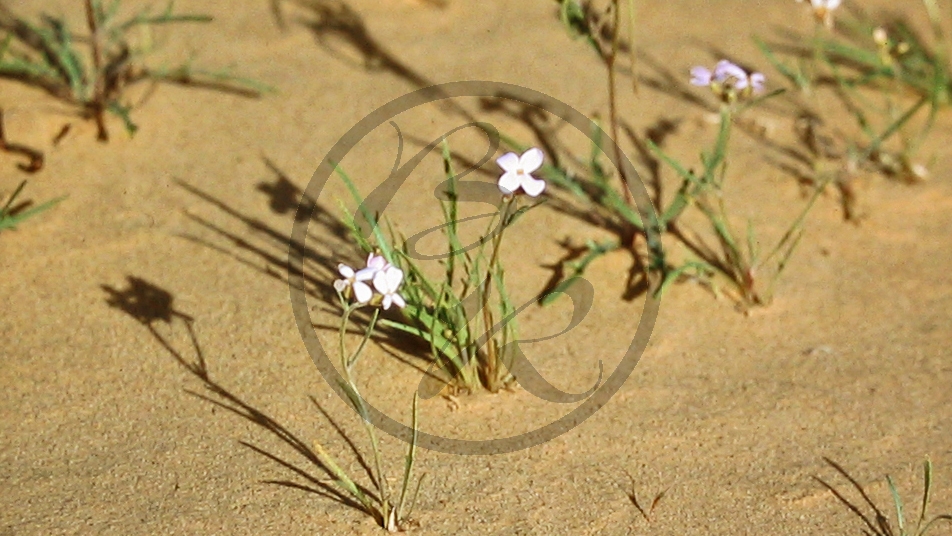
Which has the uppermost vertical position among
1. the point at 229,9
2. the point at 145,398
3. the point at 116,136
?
the point at 229,9

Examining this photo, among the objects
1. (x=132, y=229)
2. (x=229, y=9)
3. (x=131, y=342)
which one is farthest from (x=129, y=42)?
(x=131, y=342)

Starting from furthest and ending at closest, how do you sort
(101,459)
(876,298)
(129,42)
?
(129,42), (876,298), (101,459)

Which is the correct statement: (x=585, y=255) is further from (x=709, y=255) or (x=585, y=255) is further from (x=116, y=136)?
(x=116, y=136)

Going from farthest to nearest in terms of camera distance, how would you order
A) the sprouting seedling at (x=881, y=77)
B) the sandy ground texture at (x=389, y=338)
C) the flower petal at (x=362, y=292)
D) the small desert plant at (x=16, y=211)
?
the sprouting seedling at (x=881, y=77)
the small desert plant at (x=16, y=211)
the sandy ground texture at (x=389, y=338)
the flower petal at (x=362, y=292)

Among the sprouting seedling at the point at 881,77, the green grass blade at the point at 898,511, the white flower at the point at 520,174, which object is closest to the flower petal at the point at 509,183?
the white flower at the point at 520,174

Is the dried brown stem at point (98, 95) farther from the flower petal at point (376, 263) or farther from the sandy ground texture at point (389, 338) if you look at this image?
the flower petal at point (376, 263)

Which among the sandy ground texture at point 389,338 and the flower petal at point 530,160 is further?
the sandy ground texture at point 389,338

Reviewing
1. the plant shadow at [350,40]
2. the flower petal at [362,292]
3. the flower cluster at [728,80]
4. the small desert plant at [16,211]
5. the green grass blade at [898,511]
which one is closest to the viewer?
the flower petal at [362,292]

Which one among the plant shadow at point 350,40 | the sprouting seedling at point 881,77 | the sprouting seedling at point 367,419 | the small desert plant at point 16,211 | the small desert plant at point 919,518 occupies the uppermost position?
the plant shadow at point 350,40

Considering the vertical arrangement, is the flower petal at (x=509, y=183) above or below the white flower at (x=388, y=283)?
above
